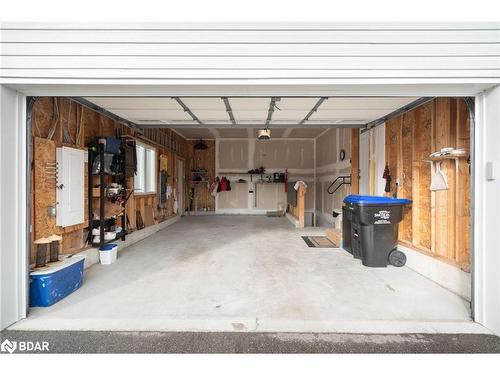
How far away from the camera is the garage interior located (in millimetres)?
2172

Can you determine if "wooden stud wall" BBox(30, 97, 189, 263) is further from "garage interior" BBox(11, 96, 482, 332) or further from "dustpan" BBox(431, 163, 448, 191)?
"dustpan" BBox(431, 163, 448, 191)

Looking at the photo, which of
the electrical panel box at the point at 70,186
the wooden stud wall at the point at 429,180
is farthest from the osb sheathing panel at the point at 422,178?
the electrical panel box at the point at 70,186

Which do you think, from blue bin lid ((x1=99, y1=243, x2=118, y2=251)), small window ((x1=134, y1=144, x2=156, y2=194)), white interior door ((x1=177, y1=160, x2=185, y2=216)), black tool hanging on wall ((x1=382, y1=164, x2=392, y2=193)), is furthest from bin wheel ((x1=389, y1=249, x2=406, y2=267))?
white interior door ((x1=177, y1=160, x2=185, y2=216))

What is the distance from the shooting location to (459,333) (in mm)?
1931

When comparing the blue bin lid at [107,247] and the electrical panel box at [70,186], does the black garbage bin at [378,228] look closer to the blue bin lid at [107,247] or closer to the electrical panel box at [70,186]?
the blue bin lid at [107,247]

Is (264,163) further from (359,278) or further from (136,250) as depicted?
(359,278)

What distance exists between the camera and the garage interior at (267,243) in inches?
85.5

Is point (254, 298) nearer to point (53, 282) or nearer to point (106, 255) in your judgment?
point (53, 282)

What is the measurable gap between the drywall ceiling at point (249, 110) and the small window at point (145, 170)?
1201 millimetres

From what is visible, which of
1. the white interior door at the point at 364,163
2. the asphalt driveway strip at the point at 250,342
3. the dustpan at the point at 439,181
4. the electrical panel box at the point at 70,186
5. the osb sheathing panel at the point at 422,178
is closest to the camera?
the asphalt driveway strip at the point at 250,342

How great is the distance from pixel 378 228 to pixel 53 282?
3.99 metres
